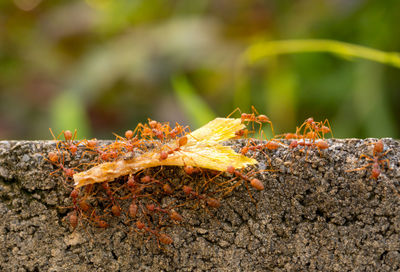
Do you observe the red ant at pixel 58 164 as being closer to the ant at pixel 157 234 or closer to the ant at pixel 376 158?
the ant at pixel 157 234

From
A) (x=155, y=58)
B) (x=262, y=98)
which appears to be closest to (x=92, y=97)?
(x=155, y=58)

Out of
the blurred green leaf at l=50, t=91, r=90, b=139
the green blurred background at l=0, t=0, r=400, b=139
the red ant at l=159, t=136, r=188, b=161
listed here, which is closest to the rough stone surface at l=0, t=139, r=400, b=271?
the red ant at l=159, t=136, r=188, b=161

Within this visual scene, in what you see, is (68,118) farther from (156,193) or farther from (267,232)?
(267,232)

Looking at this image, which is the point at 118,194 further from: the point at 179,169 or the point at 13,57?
the point at 13,57

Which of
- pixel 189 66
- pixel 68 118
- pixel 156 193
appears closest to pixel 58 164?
pixel 156 193

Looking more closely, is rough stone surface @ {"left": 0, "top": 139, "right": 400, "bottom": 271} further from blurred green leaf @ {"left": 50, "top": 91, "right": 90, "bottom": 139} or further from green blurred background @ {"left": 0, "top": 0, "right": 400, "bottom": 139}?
green blurred background @ {"left": 0, "top": 0, "right": 400, "bottom": 139}

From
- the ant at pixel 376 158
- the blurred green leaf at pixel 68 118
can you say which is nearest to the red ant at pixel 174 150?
the ant at pixel 376 158
